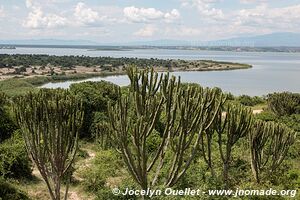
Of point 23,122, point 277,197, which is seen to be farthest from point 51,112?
point 277,197

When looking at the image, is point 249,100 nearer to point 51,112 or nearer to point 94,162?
point 94,162

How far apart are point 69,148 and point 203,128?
370 centimetres

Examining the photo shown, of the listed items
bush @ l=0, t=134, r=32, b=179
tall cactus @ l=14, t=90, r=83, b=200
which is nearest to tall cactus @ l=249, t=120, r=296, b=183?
tall cactus @ l=14, t=90, r=83, b=200

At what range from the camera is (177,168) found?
10719 mm

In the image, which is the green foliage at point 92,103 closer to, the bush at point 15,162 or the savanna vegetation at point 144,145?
the savanna vegetation at point 144,145

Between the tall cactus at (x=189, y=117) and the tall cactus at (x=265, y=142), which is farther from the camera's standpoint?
the tall cactus at (x=265, y=142)

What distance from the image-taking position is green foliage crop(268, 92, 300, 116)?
30.3 m

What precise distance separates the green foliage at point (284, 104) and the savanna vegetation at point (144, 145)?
1075cm

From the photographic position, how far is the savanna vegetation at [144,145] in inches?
410

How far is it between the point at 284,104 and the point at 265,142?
58.7 ft

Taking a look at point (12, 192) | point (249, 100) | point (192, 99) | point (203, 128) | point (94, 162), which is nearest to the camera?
point (192, 99)

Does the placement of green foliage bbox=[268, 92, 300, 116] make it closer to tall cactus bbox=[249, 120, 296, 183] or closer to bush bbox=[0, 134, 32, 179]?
tall cactus bbox=[249, 120, 296, 183]

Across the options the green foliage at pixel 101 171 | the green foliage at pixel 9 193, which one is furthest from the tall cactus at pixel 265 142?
the green foliage at pixel 9 193

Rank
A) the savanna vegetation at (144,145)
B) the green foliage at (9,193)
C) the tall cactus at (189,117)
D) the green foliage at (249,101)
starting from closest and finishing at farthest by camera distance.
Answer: the tall cactus at (189,117)
the savanna vegetation at (144,145)
the green foliage at (9,193)
the green foliage at (249,101)
